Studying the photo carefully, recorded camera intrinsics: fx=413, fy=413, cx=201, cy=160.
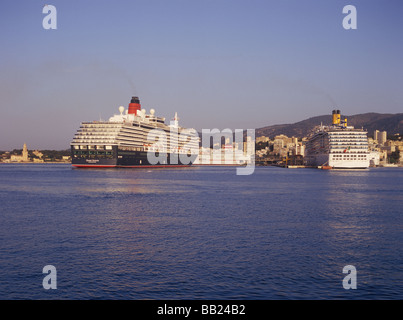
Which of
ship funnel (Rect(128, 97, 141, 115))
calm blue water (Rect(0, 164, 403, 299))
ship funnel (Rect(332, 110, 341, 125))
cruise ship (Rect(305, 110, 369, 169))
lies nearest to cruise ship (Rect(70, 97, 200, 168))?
ship funnel (Rect(128, 97, 141, 115))

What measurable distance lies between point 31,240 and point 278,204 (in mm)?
A: 21627

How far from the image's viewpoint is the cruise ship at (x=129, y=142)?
340 ft

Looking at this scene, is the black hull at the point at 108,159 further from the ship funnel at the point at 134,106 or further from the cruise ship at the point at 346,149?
the cruise ship at the point at 346,149

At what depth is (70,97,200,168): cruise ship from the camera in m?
104

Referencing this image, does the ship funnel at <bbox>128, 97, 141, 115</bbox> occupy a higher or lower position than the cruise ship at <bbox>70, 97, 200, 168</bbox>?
higher

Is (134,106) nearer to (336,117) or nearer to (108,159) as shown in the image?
(108,159)

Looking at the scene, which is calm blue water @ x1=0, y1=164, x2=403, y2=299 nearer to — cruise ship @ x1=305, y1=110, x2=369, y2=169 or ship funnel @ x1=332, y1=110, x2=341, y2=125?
cruise ship @ x1=305, y1=110, x2=369, y2=169

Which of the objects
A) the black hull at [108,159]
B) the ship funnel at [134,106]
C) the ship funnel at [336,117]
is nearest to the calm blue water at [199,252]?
the black hull at [108,159]

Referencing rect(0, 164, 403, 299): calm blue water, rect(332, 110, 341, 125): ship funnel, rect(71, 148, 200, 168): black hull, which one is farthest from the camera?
rect(332, 110, 341, 125): ship funnel

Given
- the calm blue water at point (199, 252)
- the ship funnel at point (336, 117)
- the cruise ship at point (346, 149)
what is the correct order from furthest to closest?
1. the ship funnel at point (336, 117)
2. the cruise ship at point (346, 149)
3. the calm blue water at point (199, 252)

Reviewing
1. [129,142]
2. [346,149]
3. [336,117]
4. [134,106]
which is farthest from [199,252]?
[336,117]

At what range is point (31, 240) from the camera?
766 inches
